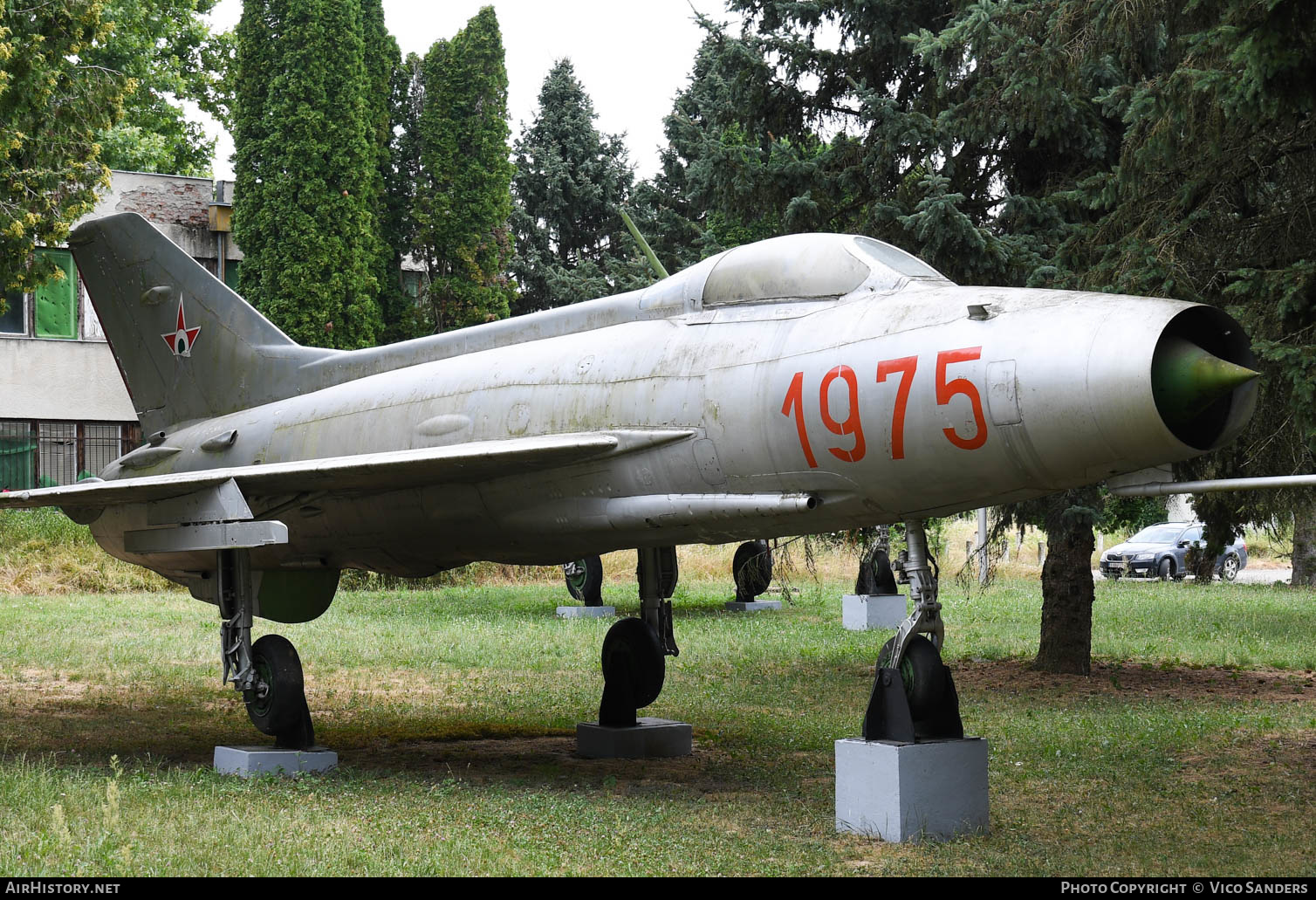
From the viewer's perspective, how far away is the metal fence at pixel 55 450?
28672mm

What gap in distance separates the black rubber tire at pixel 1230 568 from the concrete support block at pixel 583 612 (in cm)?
1881

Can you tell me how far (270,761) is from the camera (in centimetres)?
912

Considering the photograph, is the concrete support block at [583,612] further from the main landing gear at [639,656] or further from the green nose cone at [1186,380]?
the green nose cone at [1186,380]

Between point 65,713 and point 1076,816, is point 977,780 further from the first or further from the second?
point 65,713

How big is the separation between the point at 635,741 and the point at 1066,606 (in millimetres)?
6627

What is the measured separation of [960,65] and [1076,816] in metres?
8.13

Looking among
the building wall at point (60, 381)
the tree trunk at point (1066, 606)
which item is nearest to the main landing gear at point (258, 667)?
the tree trunk at point (1066, 606)

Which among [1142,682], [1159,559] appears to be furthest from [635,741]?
[1159,559]

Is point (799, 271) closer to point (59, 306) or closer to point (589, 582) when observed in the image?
point (589, 582)

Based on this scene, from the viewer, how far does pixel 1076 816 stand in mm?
7664

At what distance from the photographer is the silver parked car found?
33.7 metres

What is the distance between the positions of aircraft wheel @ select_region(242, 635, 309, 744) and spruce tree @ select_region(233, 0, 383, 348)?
2053 cm

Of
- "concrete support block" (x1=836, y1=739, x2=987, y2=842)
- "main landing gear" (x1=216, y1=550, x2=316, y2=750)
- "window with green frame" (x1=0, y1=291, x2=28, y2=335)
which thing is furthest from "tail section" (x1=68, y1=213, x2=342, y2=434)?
"window with green frame" (x1=0, y1=291, x2=28, y2=335)
